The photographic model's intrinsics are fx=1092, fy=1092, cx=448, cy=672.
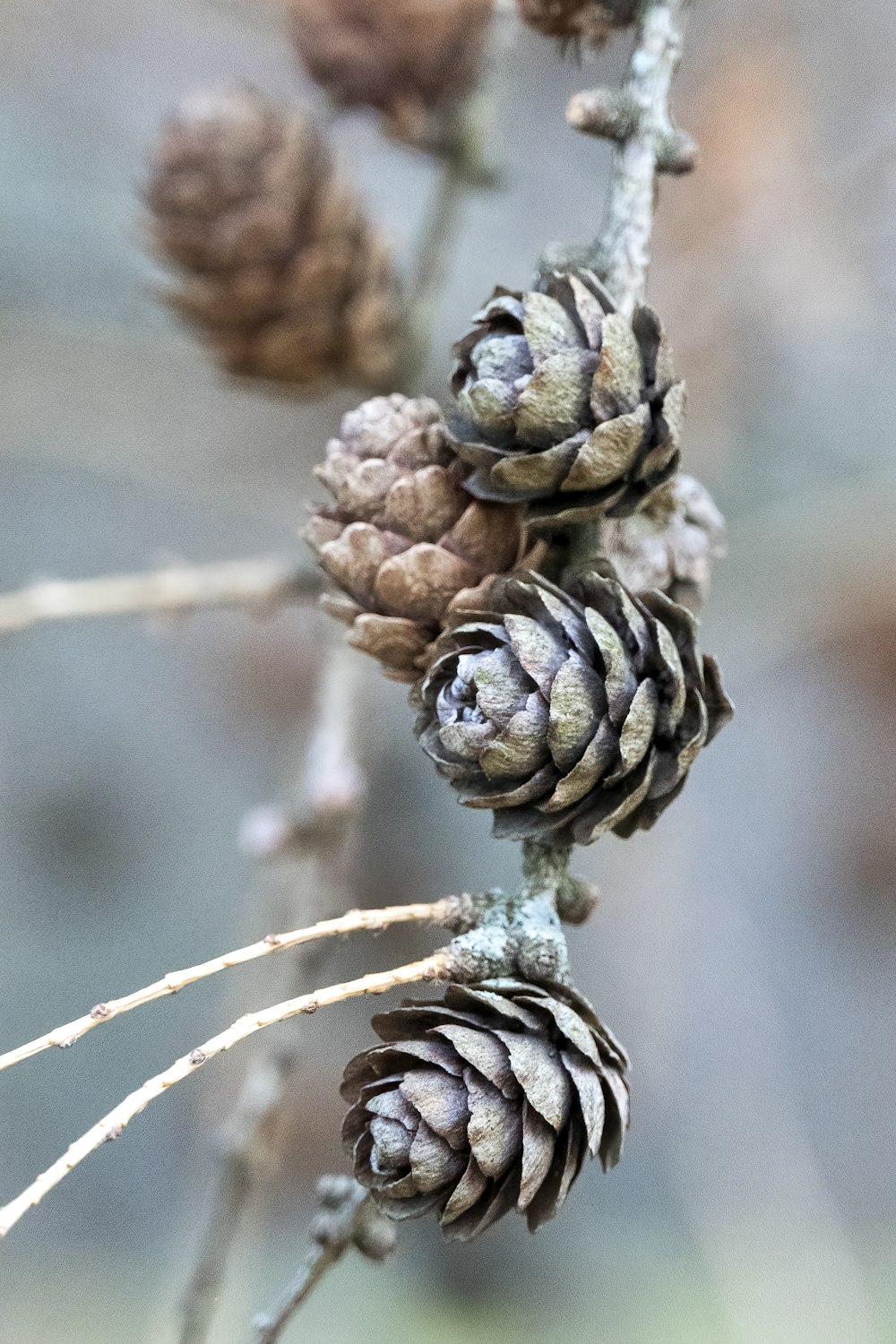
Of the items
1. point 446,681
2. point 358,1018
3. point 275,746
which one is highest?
point 275,746

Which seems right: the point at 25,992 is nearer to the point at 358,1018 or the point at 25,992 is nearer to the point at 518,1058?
the point at 358,1018

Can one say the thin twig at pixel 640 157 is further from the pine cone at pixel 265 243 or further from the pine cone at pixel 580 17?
the pine cone at pixel 265 243

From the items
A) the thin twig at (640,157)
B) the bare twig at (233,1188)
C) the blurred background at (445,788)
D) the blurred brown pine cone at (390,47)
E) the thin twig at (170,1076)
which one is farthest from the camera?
the blurred background at (445,788)

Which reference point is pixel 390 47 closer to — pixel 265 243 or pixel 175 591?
pixel 265 243

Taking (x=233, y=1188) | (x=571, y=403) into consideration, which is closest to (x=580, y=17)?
(x=571, y=403)

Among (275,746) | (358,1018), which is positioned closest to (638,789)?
(358,1018)

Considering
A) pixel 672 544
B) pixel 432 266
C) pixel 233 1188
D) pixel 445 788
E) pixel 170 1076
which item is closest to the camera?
pixel 170 1076

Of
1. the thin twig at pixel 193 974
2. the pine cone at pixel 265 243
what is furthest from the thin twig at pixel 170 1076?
the pine cone at pixel 265 243
